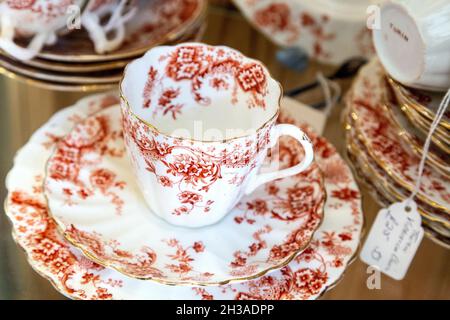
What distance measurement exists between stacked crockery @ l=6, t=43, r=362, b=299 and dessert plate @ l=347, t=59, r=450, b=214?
0.04 meters

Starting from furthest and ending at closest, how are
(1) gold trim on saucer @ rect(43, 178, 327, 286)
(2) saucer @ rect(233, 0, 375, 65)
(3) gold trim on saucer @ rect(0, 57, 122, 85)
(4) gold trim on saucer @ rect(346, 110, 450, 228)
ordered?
(2) saucer @ rect(233, 0, 375, 65), (3) gold trim on saucer @ rect(0, 57, 122, 85), (4) gold trim on saucer @ rect(346, 110, 450, 228), (1) gold trim on saucer @ rect(43, 178, 327, 286)

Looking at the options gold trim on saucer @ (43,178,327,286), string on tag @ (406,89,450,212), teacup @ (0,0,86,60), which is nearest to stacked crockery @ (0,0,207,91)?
teacup @ (0,0,86,60)

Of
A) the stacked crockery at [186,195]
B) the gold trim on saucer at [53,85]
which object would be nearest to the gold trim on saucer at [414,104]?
the stacked crockery at [186,195]

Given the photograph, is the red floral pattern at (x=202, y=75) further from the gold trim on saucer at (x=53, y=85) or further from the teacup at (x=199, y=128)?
the gold trim on saucer at (x=53, y=85)

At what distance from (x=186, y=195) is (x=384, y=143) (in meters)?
0.24

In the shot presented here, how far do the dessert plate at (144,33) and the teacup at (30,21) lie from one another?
18 mm

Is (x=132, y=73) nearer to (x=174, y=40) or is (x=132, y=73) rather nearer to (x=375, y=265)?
(x=174, y=40)

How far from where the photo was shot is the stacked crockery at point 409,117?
23.2 inches

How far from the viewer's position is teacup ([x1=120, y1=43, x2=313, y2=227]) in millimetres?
549

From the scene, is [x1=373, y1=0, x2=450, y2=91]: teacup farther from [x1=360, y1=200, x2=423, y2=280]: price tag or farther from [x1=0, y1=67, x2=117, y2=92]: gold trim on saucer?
[x1=0, y1=67, x2=117, y2=92]: gold trim on saucer

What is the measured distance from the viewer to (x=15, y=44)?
2.39 feet

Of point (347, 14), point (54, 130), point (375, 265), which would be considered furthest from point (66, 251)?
point (347, 14)
